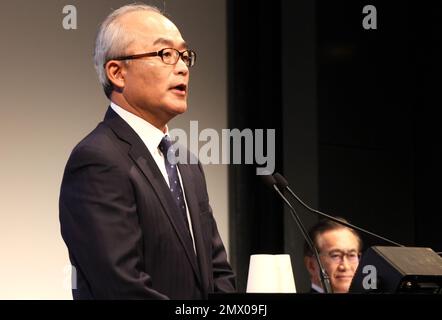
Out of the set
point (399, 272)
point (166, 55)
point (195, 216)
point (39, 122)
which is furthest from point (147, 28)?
point (39, 122)

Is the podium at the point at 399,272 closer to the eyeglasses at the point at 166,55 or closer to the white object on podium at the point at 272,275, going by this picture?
the white object on podium at the point at 272,275

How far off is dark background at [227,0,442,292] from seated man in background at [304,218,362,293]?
72 centimetres

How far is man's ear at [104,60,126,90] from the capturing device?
2338mm

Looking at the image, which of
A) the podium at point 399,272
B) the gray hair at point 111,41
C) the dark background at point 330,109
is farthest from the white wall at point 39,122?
the podium at point 399,272

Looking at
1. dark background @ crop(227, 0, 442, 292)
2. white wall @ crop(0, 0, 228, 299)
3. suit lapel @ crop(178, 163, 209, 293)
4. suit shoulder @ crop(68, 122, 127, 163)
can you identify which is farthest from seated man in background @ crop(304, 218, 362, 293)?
suit shoulder @ crop(68, 122, 127, 163)

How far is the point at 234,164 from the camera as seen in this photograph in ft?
14.1

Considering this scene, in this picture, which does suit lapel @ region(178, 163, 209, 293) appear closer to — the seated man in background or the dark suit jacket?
the dark suit jacket

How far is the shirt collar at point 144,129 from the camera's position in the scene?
2.28 meters

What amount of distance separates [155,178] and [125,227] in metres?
0.19

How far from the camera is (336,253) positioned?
3.49 metres

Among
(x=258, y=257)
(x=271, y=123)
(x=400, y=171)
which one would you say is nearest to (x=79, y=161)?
(x=258, y=257)

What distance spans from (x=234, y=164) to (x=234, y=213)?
0.25 metres

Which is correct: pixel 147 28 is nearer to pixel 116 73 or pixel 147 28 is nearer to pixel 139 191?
pixel 116 73
